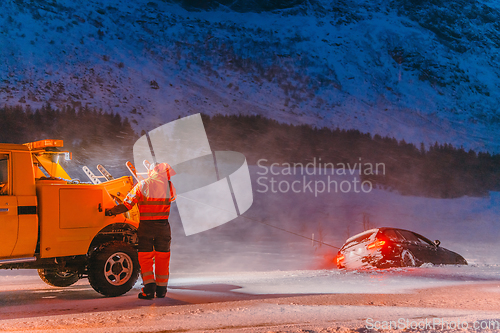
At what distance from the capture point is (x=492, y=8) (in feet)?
152

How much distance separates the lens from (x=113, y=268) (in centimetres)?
676

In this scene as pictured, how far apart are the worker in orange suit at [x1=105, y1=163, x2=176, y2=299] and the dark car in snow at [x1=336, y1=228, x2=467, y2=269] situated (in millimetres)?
5041

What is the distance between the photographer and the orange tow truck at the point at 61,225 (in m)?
5.98

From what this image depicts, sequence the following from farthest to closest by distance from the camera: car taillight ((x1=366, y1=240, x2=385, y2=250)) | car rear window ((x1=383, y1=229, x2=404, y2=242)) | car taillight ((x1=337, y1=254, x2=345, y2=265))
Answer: car taillight ((x1=337, y1=254, x2=345, y2=265)), car rear window ((x1=383, y1=229, x2=404, y2=242)), car taillight ((x1=366, y1=240, x2=385, y2=250))

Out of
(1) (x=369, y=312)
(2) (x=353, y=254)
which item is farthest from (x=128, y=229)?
(2) (x=353, y=254)

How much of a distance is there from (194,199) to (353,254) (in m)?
11.4

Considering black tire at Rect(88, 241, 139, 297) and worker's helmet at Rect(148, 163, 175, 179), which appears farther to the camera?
worker's helmet at Rect(148, 163, 175, 179)

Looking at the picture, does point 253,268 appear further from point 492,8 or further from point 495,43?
point 492,8

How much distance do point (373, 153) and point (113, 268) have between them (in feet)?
82.5

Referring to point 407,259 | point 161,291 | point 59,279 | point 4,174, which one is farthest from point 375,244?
point 4,174

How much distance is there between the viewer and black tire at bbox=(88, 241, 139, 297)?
658 cm

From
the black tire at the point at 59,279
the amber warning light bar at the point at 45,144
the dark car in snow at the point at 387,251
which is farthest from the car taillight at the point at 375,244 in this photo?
the amber warning light bar at the point at 45,144

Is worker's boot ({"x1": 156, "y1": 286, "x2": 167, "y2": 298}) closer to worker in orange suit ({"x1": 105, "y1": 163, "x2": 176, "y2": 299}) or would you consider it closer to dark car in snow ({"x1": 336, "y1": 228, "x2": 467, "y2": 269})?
worker in orange suit ({"x1": 105, "y1": 163, "x2": 176, "y2": 299})

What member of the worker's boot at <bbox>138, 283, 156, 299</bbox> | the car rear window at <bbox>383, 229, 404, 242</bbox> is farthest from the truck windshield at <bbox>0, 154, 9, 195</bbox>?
the car rear window at <bbox>383, 229, 404, 242</bbox>
